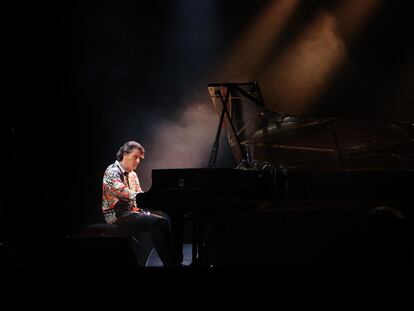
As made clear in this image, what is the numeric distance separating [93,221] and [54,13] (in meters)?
2.63

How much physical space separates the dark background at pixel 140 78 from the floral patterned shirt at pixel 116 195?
49.1 inches

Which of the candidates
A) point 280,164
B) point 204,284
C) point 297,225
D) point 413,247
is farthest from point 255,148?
point 204,284

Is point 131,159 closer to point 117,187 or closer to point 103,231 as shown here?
point 117,187

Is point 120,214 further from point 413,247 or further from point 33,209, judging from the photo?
point 413,247

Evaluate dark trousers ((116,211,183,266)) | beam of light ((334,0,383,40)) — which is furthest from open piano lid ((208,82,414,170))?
beam of light ((334,0,383,40))

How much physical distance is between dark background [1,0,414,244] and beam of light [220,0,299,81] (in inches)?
3.7

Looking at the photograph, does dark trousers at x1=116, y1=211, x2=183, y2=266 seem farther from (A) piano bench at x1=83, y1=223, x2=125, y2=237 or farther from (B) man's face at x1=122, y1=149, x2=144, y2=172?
(B) man's face at x1=122, y1=149, x2=144, y2=172

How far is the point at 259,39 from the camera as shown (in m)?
5.91

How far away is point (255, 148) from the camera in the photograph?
13.1ft

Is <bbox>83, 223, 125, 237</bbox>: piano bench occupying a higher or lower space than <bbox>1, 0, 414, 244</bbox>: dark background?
lower

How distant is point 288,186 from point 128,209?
5.65 feet

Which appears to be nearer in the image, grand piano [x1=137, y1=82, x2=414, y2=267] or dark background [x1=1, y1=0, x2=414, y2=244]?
grand piano [x1=137, y1=82, x2=414, y2=267]

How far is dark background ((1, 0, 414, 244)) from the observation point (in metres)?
5.39

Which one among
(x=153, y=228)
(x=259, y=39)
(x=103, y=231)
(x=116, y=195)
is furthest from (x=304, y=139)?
(x=259, y=39)
